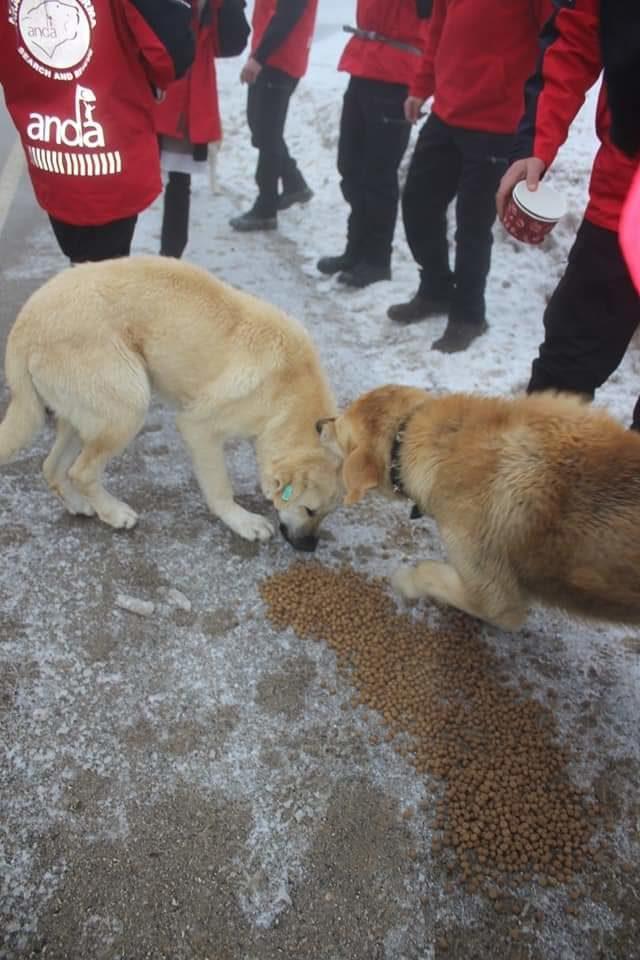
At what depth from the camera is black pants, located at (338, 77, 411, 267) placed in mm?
5297

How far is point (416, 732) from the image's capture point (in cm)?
256

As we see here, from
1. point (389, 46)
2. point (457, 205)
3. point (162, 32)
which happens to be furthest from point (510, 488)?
point (389, 46)

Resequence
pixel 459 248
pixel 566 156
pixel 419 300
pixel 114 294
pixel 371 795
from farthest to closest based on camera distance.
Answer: pixel 566 156 < pixel 419 300 < pixel 459 248 < pixel 114 294 < pixel 371 795

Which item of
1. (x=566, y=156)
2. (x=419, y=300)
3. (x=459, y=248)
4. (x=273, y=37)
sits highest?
(x=273, y=37)

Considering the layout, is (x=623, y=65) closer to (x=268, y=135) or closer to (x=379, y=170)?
(x=379, y=170)

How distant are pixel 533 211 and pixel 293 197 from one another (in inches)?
195

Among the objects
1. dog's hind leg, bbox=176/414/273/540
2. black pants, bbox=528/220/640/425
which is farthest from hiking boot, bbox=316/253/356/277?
dog's hind leg, bbox=176/414/273/540

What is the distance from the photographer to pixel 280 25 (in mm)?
5957

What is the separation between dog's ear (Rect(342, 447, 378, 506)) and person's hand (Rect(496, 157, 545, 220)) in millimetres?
1495

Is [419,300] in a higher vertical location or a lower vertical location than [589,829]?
higher

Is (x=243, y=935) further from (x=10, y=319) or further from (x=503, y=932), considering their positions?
(x=10, y=319)

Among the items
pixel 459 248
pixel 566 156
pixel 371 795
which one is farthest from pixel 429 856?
pixel 566 156

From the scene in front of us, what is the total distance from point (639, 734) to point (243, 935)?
5.59ft

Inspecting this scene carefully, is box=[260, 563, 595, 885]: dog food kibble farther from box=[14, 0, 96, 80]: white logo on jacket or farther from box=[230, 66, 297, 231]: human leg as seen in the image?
box=[230, 66, 297, 231]: human leg
